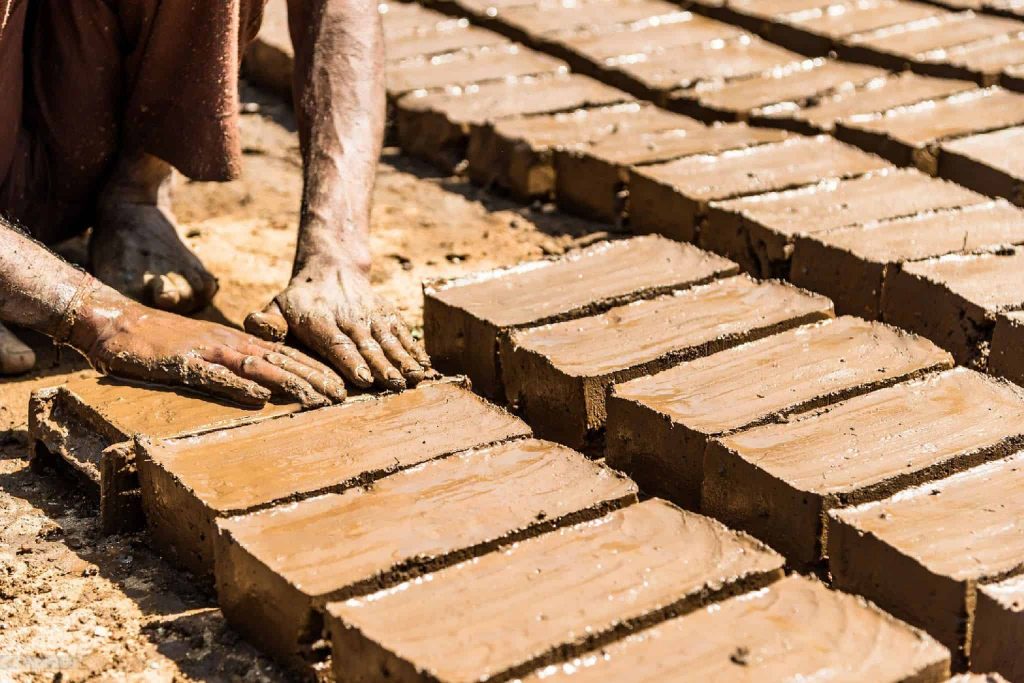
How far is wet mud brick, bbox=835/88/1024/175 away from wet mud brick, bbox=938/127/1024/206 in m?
0.06

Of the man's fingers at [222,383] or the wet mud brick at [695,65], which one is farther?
the wet mud brick at [695,65]

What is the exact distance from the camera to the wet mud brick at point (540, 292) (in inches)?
150

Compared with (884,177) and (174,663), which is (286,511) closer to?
(174,663)

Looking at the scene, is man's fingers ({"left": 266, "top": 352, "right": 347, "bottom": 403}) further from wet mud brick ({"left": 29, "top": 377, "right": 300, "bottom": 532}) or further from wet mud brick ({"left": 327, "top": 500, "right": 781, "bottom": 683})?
wet mud brick ({"left": 327, "top": 500, "right": 781, "bottom": 683})

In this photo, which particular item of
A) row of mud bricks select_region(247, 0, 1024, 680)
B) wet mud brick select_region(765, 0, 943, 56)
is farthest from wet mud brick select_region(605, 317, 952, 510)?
wet mud brick select_region(765, 0, 943, 56)

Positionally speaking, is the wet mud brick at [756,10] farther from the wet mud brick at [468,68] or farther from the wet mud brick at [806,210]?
the wet mud brick at [806,210]

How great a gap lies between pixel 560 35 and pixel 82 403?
10.7 feet

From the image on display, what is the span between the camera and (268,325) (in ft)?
12.0

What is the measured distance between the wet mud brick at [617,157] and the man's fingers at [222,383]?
1865mm

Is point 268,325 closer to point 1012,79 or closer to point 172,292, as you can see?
point 172,292

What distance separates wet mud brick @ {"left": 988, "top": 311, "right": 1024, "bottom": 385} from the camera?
372cm

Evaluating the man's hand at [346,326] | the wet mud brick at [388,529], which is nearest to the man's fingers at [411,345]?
the man's hand at [346,326]

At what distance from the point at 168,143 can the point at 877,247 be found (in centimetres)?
197

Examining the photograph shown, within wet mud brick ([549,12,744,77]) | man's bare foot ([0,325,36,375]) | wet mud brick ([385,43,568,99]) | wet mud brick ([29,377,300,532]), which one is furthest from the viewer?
wet mud brick ([549,12,744,77])
